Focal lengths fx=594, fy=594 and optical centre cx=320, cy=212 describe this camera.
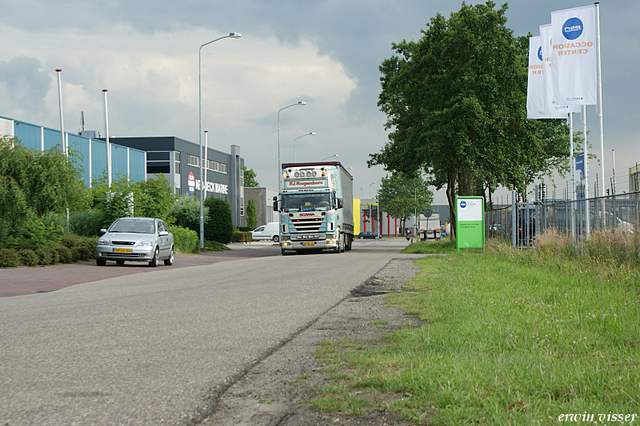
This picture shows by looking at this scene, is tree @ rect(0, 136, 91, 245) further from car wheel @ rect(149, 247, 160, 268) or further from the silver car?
car wheel @ rect(149, 247, 160, 268)

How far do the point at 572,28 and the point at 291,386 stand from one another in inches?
792

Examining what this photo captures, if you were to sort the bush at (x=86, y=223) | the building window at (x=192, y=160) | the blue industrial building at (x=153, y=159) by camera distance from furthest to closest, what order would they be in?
the building window at (x=192, y=160), the blue industrial building at (x=153, y=159), the bush at (x=86, y=223)

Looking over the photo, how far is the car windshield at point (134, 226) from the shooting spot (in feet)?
69.4

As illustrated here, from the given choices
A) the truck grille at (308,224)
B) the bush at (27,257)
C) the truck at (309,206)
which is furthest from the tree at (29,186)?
the truck grille at (308,224)

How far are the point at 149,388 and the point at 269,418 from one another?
1.24m

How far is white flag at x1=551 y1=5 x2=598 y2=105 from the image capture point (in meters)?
20.6

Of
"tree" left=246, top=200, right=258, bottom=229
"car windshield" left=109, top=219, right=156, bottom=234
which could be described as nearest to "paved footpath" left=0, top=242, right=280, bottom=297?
"car windshield" left=109, top=219, right=156, bottom=234

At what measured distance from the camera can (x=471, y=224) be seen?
2469cm

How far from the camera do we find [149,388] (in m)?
4.61

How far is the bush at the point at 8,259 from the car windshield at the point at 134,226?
3.35 meters

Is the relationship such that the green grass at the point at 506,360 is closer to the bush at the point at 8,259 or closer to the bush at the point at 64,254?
the bush at the point at 8,259

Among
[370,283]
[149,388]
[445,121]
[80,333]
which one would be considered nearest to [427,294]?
[370,283]

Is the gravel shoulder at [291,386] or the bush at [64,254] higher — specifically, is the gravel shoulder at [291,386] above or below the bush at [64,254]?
below

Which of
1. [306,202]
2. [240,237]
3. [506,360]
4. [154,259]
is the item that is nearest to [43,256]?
[154,259]
